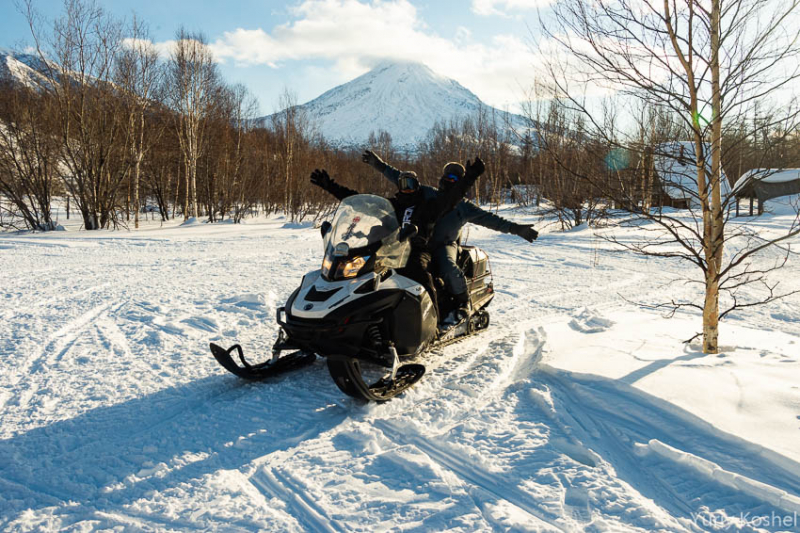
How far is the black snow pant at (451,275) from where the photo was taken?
500 centimetres

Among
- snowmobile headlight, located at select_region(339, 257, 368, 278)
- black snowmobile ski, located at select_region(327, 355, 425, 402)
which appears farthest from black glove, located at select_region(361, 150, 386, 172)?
black snowmobile ski, located at select_region(327, 355, 425, 402)

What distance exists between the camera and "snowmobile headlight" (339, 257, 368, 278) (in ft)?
12.7

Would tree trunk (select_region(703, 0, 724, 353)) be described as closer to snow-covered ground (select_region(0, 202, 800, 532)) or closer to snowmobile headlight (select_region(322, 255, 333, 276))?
snow-covered ground (select_region(0, 202, 800, 532))

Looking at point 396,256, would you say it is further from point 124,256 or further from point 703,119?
point 124,256

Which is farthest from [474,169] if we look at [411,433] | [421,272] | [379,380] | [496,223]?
[411,433]

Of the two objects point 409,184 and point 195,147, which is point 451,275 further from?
point 195,147

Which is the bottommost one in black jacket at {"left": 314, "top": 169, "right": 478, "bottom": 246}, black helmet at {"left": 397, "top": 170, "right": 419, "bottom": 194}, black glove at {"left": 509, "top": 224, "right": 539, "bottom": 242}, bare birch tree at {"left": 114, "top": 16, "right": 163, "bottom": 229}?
black glove at {"left": 509, "top": 224, "right": 539, "bottom": 242}

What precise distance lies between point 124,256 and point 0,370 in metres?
7.65

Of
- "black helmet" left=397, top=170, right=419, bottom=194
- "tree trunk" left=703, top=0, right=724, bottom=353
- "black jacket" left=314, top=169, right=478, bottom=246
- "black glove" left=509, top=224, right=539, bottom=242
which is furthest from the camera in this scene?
"black helmet" left=397, top=170, right=419, bottom=194

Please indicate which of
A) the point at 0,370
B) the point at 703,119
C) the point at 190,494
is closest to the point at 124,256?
the point at 0,370

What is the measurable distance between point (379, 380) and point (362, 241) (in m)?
1.12

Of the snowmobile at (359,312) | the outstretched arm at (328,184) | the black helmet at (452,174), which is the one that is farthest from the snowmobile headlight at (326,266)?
the black helmet at (452,174)

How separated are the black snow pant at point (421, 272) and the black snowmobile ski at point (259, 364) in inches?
46.1

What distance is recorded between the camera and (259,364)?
13.7ft
